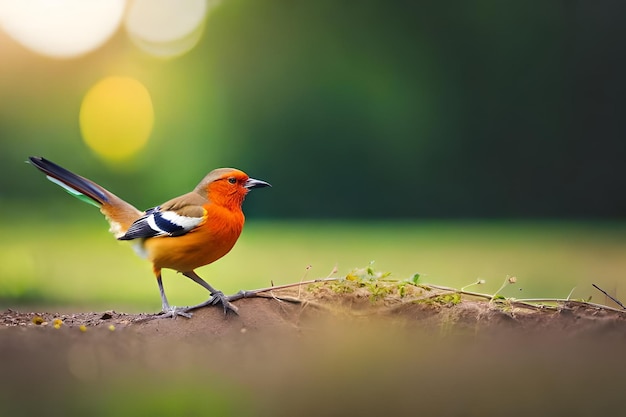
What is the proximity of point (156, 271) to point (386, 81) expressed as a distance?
35.0 feet

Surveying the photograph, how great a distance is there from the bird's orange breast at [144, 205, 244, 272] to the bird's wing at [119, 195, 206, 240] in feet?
0.12

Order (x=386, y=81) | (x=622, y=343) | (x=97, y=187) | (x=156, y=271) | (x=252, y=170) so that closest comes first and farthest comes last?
(x=622, y=343), (x=156, y=271), (x=97, y=187), (x=252, y=170), (x=386, y=81)

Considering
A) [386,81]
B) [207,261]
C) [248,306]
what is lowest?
[248,306]

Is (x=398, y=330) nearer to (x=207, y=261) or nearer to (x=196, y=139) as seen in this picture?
(x=207, y=261)

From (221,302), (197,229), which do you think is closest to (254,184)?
Result: (197,229)

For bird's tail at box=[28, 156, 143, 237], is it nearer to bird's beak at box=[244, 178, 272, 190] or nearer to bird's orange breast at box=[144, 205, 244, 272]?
bird's orange breast at box=[144, 205, 244, 272]

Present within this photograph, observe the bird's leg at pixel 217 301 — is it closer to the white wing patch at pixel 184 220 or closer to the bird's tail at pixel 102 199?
the white wing patch at pixel 184 220

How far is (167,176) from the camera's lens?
12586 mm

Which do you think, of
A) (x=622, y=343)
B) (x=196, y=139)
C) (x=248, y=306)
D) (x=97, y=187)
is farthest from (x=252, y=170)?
(x=622, y=343)

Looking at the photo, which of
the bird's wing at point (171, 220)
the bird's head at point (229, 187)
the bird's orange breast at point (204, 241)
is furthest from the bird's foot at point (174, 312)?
the bird's head at point (229, 187)

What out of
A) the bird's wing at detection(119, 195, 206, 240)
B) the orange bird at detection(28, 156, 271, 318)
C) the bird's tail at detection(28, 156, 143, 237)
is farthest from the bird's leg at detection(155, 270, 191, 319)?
the bird's tail at detection(28, 156, 143, 237)

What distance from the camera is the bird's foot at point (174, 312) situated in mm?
4047

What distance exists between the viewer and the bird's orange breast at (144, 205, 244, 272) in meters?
4.04

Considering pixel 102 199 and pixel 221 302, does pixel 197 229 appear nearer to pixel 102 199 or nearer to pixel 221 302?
pixel 221 302
